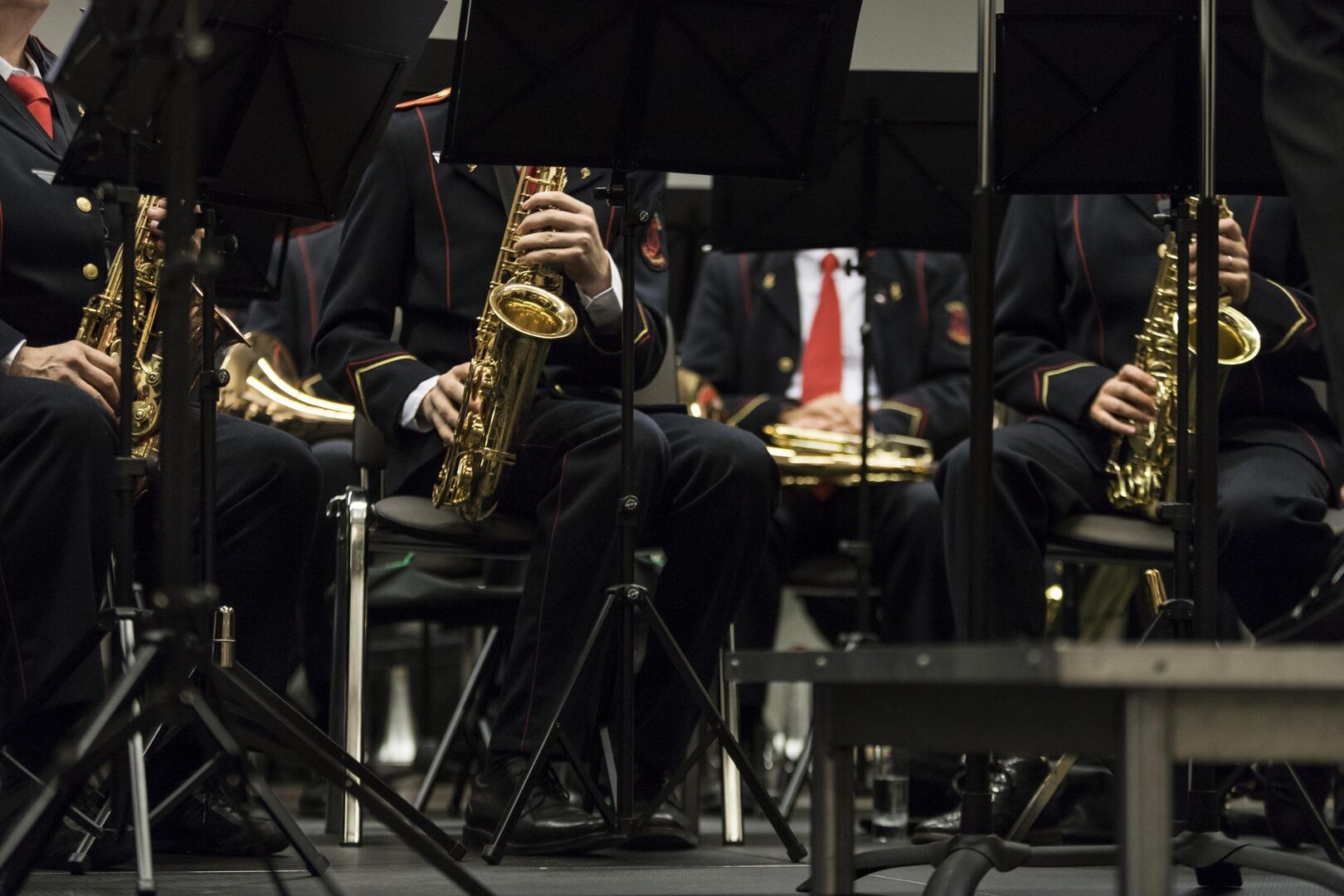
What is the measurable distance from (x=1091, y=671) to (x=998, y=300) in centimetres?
241

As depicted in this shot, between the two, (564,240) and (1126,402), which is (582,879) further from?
(1126,402)

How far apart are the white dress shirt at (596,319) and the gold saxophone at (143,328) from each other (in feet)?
1.09

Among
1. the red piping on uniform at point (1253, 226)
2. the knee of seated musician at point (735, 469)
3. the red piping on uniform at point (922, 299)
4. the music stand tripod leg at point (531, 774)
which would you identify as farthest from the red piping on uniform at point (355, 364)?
the red piping on uniform at point (922, 299)

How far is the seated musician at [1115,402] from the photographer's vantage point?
9.77 feet

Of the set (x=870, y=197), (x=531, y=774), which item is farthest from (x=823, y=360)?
(x=531, y=774)

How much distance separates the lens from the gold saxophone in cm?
281

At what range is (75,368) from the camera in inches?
103

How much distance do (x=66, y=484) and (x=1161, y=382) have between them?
2037 mm

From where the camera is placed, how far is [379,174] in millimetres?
3230

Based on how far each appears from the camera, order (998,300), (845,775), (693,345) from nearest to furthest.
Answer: (845,775)
(998,300)
(693,345)

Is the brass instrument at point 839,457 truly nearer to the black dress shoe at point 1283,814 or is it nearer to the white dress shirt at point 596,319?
the white dress shirt at point 596,319

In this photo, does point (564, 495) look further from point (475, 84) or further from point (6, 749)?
point (6, 749)

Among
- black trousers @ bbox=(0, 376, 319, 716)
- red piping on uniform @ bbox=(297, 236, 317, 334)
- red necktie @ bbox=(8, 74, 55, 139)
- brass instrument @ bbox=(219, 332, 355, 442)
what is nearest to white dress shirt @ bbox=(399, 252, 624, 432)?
black trousers @ bbox=(0, 376, 319, 716)

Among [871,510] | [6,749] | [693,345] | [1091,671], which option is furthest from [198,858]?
[693,345]
